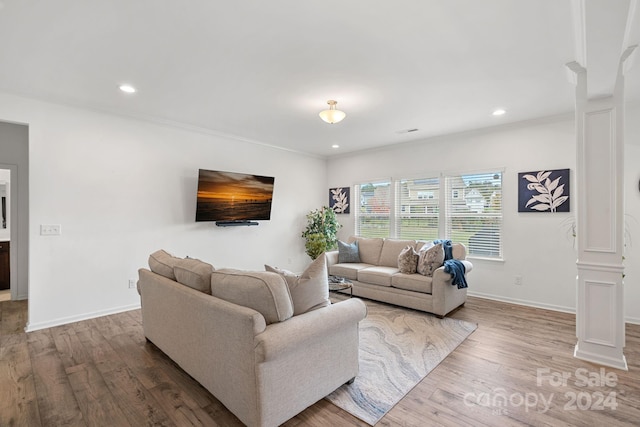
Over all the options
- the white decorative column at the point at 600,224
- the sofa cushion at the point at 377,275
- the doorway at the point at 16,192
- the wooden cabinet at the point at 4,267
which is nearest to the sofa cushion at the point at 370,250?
the sofa cushion at the point at 377,275

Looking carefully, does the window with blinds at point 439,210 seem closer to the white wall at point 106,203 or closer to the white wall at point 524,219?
the white wall at point 524,219

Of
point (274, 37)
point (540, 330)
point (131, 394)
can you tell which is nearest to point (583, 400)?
point (540, 330)

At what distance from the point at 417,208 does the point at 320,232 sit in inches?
78.0

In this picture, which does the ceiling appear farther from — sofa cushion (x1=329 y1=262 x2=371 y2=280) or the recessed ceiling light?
sofa cushion (x1=329 y1=262 x2=371 y2=280)

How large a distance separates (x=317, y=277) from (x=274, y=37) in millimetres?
1842

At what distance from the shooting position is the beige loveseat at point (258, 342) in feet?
5.72

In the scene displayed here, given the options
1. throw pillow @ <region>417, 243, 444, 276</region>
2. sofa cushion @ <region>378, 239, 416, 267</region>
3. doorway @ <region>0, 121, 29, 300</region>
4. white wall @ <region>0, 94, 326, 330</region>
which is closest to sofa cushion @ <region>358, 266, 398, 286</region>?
sofa cushion @ <region>378, 239, 416, 267</region>

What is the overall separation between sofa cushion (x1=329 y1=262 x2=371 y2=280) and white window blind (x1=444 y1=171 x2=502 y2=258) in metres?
1.62

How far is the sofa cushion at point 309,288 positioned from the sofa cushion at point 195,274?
0.63 metres

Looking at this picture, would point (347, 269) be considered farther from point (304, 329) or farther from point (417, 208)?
point (304, 329)

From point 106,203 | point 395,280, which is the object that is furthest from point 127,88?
point 395,280

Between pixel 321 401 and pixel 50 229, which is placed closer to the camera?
pixel 321 401

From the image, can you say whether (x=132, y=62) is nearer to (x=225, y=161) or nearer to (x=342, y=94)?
(x=342, y=94)

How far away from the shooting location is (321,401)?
2.15 meters
